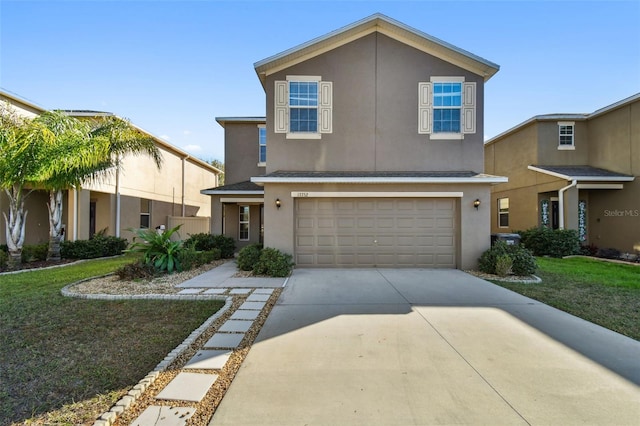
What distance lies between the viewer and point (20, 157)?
28.8 feet

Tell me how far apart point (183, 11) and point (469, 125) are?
10.4m

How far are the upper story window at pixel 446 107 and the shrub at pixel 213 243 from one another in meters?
8.63

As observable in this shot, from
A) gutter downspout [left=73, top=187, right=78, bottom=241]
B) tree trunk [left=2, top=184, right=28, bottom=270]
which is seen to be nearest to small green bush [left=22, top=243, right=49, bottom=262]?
tree trunk [left=2, top=184, right=28, bottom=270]

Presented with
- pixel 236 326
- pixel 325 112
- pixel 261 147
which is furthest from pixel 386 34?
pixel 236 326

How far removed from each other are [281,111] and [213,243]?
19.7 feet

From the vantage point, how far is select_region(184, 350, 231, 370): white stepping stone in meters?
3.47

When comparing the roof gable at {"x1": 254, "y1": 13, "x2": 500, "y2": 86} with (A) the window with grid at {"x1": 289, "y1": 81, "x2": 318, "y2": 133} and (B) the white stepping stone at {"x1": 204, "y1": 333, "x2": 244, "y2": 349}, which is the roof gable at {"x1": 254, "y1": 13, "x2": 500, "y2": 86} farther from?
(B) the white stepping stone at {"x1": 204, "y1": 333, "x2": 244, "y2": 349}

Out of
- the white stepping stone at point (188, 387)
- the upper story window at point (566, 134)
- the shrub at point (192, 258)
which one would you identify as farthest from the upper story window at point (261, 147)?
the upper story window at point (566, 134)

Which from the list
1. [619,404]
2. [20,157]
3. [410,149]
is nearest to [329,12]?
[410,149]

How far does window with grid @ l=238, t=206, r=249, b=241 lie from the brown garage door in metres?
5.69

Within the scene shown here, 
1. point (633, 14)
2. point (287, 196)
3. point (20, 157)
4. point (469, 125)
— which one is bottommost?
point (287, 196)

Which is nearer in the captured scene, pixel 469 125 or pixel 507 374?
pixel 507 374

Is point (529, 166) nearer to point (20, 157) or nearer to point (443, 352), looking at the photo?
point (443, 352)

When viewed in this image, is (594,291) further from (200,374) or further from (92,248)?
(92,248)
